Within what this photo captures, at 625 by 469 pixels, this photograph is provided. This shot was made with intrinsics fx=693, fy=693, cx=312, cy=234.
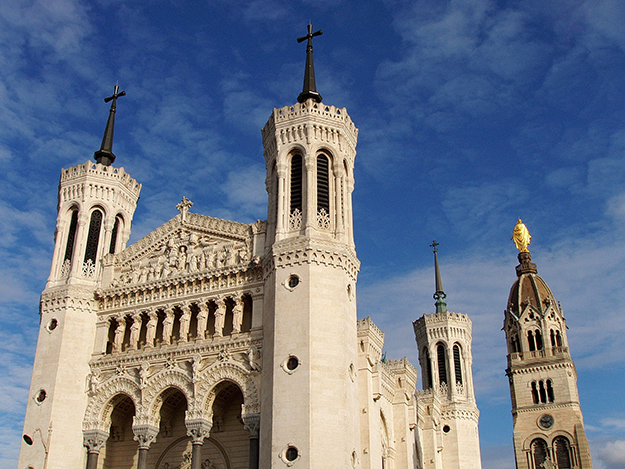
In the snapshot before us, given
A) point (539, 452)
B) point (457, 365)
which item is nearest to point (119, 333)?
point (457, 365)

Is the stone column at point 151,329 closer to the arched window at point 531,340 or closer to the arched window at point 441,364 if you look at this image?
the arched window at point 441,364

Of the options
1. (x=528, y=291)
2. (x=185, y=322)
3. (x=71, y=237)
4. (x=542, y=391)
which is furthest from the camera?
(x=528, y=291)

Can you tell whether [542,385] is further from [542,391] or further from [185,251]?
[185,251]

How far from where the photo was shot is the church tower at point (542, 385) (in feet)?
242

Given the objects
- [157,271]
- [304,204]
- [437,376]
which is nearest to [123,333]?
[157,271]

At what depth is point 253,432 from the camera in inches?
1252

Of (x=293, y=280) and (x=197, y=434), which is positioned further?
(x=293, y=280)

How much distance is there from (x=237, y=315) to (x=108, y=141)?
16.7 metres

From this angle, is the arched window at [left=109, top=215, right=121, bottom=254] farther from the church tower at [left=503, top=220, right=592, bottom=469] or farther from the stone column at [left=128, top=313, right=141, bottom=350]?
the church tower at [left=503, top=220, right=592, bottom=469]

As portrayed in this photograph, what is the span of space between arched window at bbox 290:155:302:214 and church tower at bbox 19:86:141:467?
12.2m

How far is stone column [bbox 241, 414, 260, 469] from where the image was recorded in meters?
31.4

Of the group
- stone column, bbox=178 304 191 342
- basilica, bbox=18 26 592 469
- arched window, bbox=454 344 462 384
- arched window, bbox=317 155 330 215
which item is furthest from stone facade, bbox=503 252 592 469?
stone column, bbox=178 304 191 342

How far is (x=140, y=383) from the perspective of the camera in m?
35.2

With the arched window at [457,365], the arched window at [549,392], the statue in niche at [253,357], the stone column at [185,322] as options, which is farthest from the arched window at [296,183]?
the arched window at [549,392]
